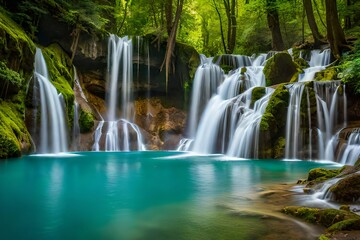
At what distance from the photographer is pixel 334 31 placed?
17125mm

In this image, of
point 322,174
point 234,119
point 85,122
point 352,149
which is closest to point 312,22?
point 234,119

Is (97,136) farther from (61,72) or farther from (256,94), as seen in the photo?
(256,94)

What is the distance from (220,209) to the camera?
5.45m

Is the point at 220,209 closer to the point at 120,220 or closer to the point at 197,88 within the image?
the point at 120,220

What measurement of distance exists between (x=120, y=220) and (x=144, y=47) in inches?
693

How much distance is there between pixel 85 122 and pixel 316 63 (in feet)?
45.1

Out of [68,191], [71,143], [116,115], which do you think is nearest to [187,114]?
[116,115]

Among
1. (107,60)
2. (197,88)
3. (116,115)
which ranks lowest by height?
(116,115)

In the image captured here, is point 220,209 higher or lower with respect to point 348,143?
lower

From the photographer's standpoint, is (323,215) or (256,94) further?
(256,94)

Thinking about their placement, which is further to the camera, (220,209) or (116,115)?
(116,115)

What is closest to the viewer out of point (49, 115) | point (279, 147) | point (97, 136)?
point (279, 147)

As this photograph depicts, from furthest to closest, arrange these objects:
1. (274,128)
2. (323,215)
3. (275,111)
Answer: (275,111)
(274,128)
(323,215)

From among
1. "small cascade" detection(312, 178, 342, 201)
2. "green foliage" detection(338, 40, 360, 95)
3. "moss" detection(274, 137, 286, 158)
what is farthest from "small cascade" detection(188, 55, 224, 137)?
"small cascade" detection(312, 178, 342, 201)
